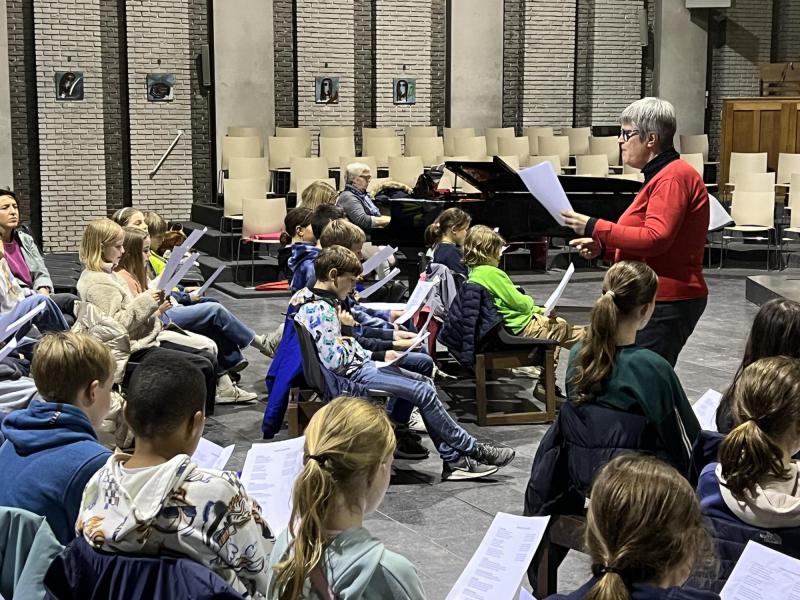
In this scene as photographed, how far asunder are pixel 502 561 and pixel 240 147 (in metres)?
11.7

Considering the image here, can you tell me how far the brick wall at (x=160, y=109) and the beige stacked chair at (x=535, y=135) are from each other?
4524 mm

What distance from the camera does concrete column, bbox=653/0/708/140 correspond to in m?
17.0

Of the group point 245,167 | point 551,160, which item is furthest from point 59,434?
point 551,160

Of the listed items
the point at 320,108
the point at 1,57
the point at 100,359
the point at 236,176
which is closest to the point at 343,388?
the point at 100,359

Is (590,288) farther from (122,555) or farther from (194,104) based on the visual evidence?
(122,555)

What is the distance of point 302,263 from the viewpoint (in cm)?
673

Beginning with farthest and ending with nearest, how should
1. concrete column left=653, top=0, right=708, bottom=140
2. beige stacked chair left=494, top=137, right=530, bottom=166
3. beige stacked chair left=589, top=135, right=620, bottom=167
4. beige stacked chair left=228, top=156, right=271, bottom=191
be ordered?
concrete column left=653, top=0, right=708, bottom=140 → beige stacked chair left=589, top=135, right=620, bottom=167 → beige stacked chair left=494, top=137, right=530, bottom=166 → beige stacked chair left=228, top=156, right=271, bottom=191

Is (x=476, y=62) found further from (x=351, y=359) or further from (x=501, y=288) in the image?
(x=351, y=359)

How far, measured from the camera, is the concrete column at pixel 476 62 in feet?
52.2

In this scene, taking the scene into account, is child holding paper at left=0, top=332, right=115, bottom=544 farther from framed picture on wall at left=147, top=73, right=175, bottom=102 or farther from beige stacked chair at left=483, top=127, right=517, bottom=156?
beige stacked chair at left=483, top=127, right=517, bottom=156

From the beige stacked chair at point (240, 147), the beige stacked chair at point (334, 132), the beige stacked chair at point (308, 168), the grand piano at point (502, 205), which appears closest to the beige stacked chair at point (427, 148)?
the beige stacked chair at point (334, 132)

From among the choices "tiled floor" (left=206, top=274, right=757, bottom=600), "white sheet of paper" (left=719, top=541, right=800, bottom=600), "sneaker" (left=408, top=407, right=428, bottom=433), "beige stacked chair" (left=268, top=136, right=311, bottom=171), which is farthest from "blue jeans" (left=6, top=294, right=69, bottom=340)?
"beige stacked chair" (left=268, top=136, right=311, bottom=171)

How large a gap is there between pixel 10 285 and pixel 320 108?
360 inches

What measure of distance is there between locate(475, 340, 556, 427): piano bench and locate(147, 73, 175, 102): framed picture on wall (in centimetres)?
866
